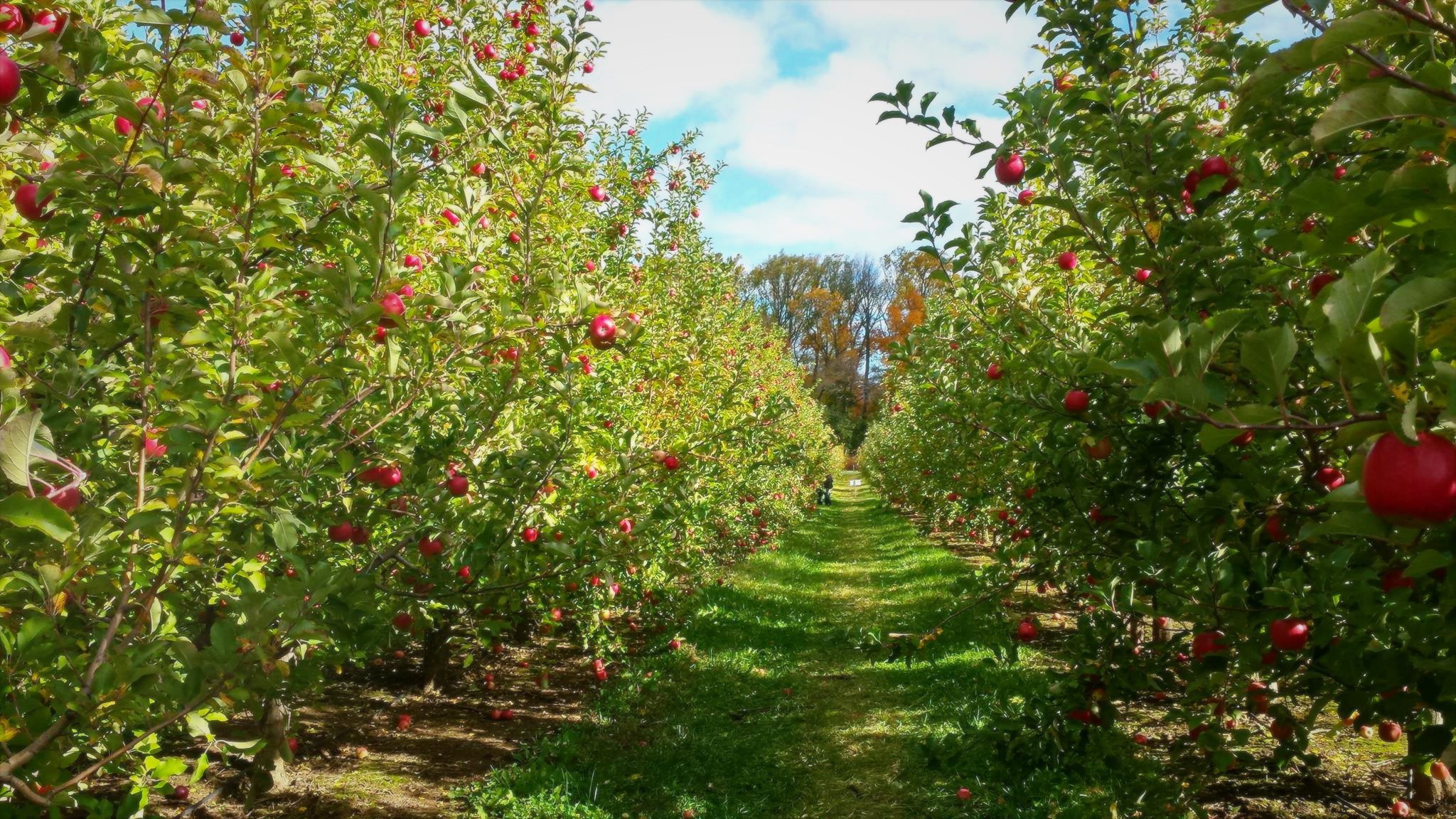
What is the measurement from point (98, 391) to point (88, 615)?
2.27ft

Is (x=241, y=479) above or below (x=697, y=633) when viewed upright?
above


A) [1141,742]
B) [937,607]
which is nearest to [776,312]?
[937,607]

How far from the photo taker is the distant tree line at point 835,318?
5041 centimetres

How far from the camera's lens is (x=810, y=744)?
5309 millimetres

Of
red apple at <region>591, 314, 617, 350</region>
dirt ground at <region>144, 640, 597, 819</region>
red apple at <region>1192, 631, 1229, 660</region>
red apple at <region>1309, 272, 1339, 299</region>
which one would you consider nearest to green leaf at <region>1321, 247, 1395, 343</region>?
red apple at <region>1309, 272, 1339, 299</region>

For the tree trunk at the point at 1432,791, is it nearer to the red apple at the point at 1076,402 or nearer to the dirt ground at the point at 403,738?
the red apple at the point at 1076,402

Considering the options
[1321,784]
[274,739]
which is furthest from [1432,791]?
[274,739]

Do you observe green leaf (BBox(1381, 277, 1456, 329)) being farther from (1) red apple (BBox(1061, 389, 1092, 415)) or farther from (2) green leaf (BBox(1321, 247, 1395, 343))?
(1) red apple (BBox(1061, 389, 1092, 415))

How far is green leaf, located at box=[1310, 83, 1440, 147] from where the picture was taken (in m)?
1.04

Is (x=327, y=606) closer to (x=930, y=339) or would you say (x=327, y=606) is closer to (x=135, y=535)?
(x=135, y=535)

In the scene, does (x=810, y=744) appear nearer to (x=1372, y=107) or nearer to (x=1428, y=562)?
(x=1428, y=562)

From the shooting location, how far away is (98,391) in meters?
2.26

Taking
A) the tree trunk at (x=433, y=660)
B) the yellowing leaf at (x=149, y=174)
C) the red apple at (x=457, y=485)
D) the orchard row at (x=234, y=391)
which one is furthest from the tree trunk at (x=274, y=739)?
the yellowing leaf at (x=149, y=174)

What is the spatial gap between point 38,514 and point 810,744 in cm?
493
